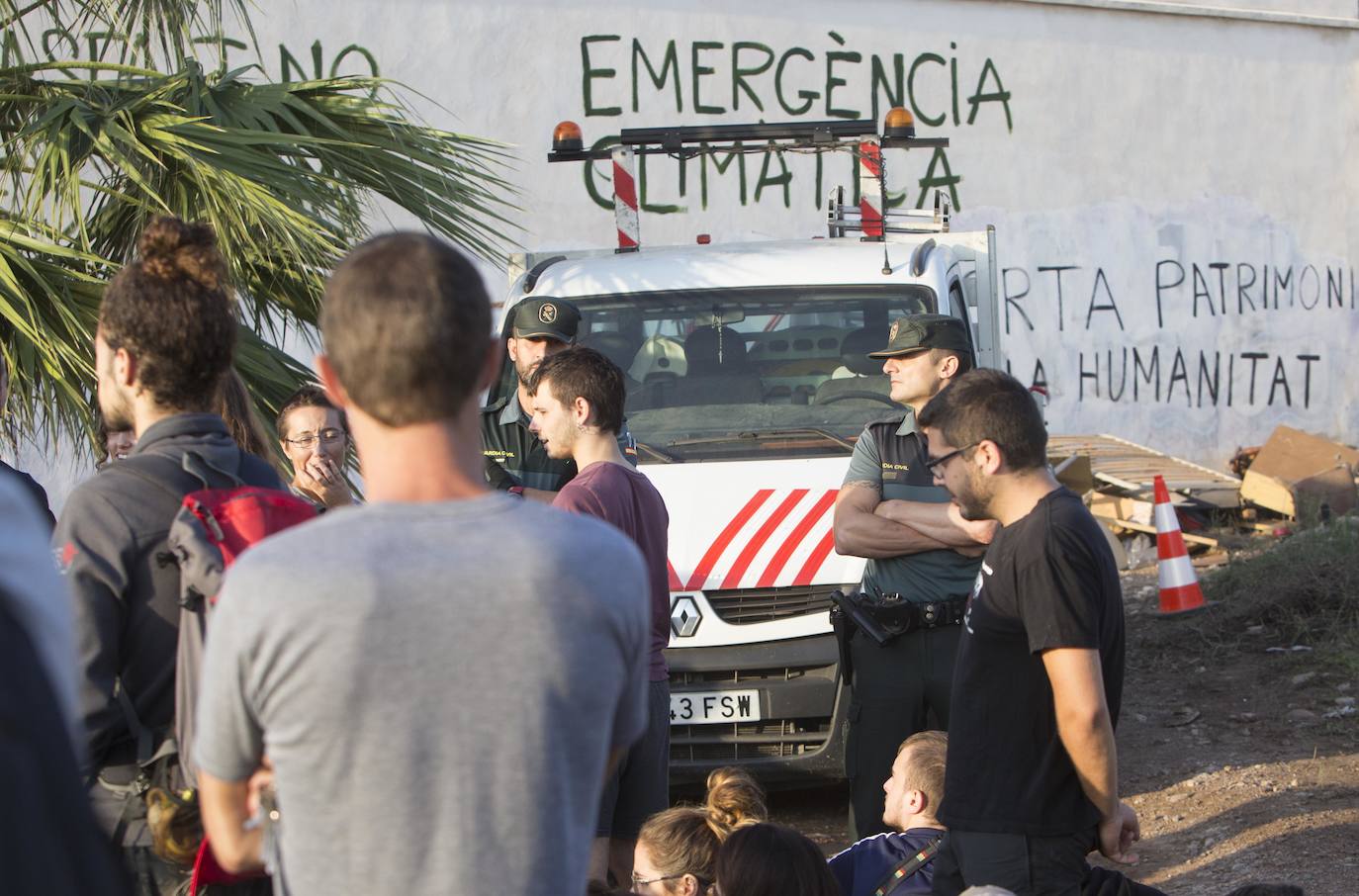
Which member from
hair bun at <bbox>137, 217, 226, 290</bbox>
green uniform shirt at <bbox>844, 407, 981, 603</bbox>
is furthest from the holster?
hair bun at <bbox>137, 217, 226, 290</bbox>

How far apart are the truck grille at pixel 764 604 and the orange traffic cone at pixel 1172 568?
3.94m

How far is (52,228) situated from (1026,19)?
37.6ft

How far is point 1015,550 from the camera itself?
2793 mm

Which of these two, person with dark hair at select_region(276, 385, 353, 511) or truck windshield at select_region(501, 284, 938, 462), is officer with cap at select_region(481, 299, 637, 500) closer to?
person with dark hair at select_region(276, 385, 353, 511)

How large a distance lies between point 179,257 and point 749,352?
3.81 m

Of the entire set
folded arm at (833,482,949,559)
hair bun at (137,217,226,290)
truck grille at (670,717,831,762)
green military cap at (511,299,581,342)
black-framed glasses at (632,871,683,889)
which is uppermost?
hair bun at (137,217,226,290)

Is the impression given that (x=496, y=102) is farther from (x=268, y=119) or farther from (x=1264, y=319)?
(x=1264, y=319)

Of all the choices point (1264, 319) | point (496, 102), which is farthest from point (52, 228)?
point (1264, 319)

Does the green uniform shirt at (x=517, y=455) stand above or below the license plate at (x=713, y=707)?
above

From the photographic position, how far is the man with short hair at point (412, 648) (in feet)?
5.11

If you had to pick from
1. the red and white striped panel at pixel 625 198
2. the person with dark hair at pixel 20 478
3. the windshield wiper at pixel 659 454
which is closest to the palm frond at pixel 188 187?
the person with dark hair at pixel 20 478

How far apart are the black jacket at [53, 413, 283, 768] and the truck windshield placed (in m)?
3.53

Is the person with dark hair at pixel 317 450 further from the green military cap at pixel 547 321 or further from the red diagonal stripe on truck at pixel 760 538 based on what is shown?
the red diagonal stripe on truck at pixel 760 538

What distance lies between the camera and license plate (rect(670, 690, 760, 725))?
526 cm
